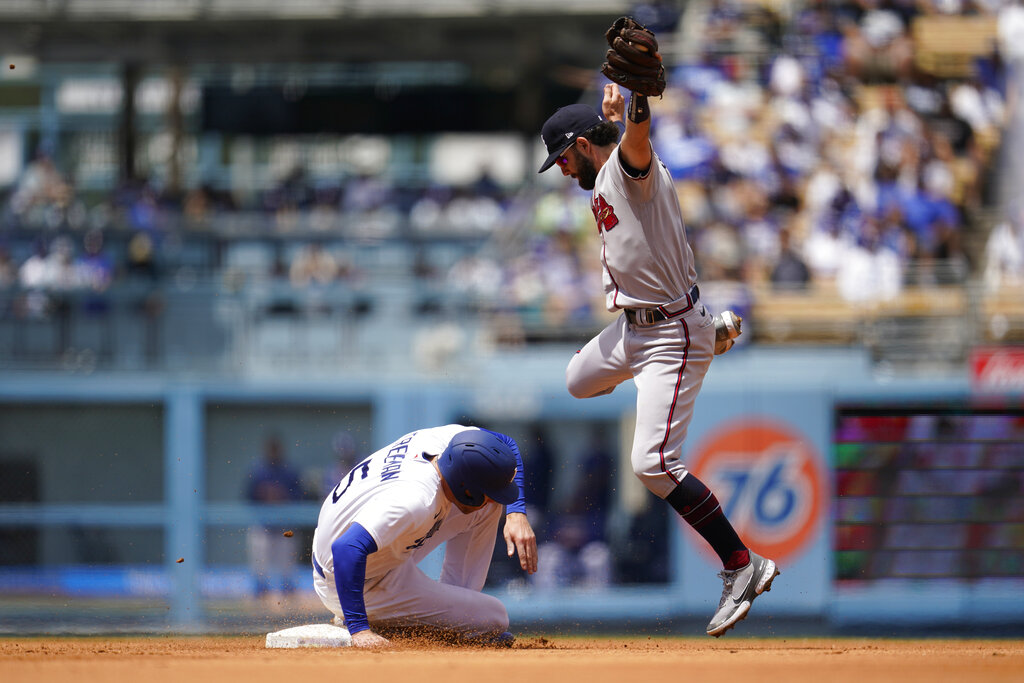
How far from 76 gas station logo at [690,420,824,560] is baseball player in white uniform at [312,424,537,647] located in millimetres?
4062

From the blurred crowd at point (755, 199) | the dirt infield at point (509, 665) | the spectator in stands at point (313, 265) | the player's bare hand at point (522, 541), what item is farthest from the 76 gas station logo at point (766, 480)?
the player's bare hand at point (522, 541)

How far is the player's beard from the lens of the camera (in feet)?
17.5

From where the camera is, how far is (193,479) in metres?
10.1

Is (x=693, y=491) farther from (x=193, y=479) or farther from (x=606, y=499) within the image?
(x=193, y=479)

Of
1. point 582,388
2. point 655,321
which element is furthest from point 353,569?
point 655,321

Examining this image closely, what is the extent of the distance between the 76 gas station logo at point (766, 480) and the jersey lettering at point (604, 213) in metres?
4.88

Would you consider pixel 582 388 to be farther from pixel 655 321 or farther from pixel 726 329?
pixel 726 329

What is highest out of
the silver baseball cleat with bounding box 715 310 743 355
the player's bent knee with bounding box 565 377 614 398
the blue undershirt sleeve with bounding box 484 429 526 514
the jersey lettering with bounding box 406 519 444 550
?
the silver baseball cleat with bounding box 715 310 743 355

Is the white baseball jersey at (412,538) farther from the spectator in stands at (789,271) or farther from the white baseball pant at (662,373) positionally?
the spectator in stands at (789,271)

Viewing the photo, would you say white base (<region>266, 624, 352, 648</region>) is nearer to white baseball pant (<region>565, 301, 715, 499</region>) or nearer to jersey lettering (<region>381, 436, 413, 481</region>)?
jersey lettering (<region>381, 436, 413, 481</region>)

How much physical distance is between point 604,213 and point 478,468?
3.91 feet

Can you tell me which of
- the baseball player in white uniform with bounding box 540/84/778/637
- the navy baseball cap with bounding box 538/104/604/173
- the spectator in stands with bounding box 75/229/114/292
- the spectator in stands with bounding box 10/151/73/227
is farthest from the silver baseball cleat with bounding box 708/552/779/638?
the spectator in stands with bounding box 10/151/73/227

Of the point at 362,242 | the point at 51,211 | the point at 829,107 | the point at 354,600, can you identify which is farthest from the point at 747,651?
the point at 51,211

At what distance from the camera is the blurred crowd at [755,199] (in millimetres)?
11203
